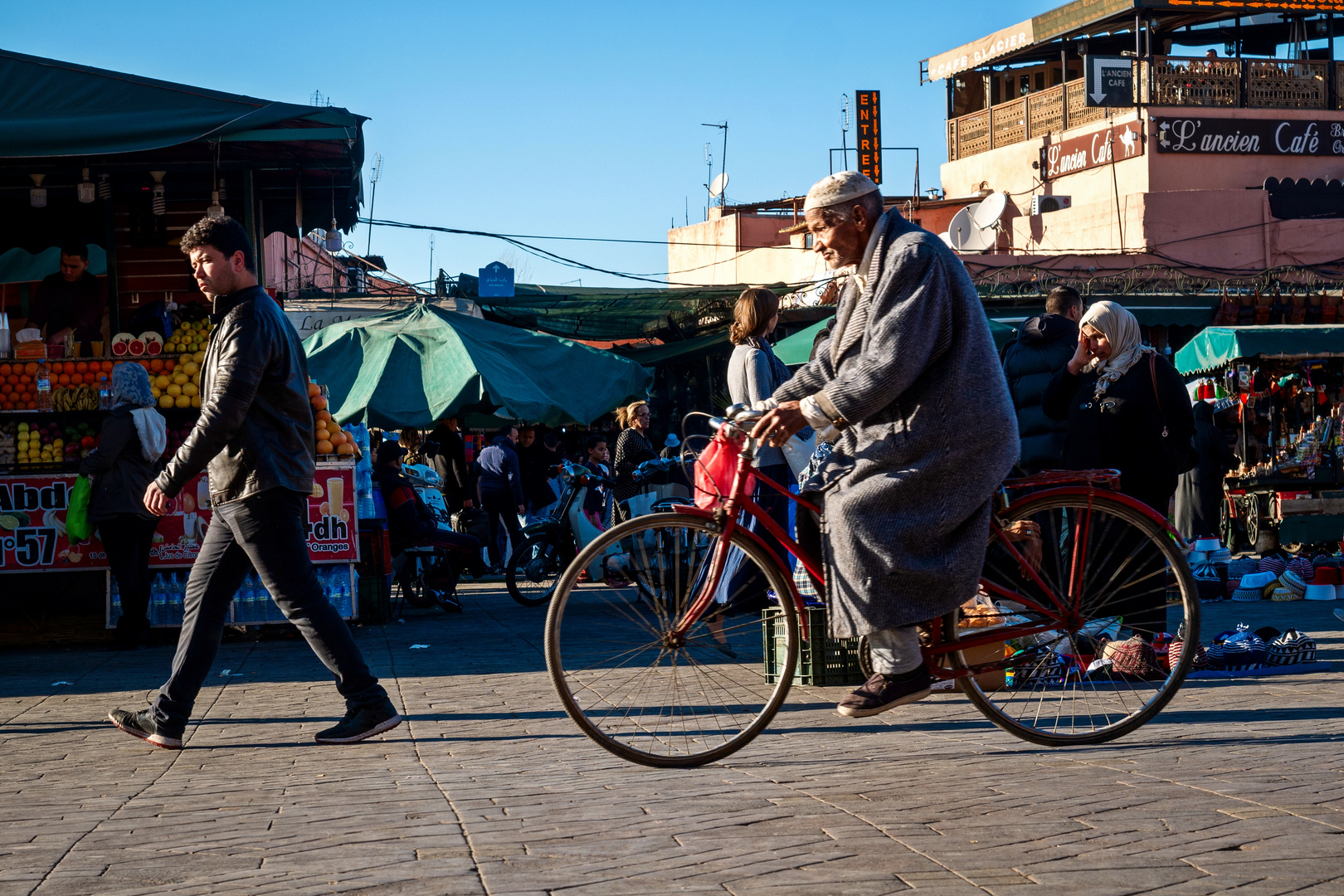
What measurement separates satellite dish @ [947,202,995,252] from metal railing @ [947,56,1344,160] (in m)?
4.07

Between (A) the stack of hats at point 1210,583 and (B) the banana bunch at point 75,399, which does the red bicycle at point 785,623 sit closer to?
(B) the banana bunch at point 75,399

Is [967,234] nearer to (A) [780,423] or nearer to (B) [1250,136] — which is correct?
(B) [1250,136]

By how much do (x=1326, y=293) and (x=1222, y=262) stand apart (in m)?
6.98

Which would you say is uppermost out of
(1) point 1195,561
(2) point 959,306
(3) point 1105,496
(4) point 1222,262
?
(4) point 1222,262

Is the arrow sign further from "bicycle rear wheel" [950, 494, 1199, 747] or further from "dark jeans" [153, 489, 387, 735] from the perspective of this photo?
"dark jeans" [153, 489, 387, 735]

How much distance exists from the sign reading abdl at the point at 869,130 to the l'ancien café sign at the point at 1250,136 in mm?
9176

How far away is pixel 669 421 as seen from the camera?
23969mm

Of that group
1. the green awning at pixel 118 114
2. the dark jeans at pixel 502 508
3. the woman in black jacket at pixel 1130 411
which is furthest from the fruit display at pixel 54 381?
the woman in black jacket at pixel 1130 411

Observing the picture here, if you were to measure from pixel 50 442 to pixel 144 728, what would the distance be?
5.43 metres

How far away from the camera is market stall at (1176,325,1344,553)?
15.5m

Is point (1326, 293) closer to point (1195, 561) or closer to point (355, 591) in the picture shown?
point (1195, 561)

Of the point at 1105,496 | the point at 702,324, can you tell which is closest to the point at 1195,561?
the point at 1105,496

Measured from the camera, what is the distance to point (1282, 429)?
53.5 feet

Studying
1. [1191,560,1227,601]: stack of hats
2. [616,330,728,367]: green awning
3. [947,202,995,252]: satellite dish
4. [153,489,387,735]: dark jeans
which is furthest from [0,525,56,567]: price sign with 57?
[947,202,995,252]: satellite dish
